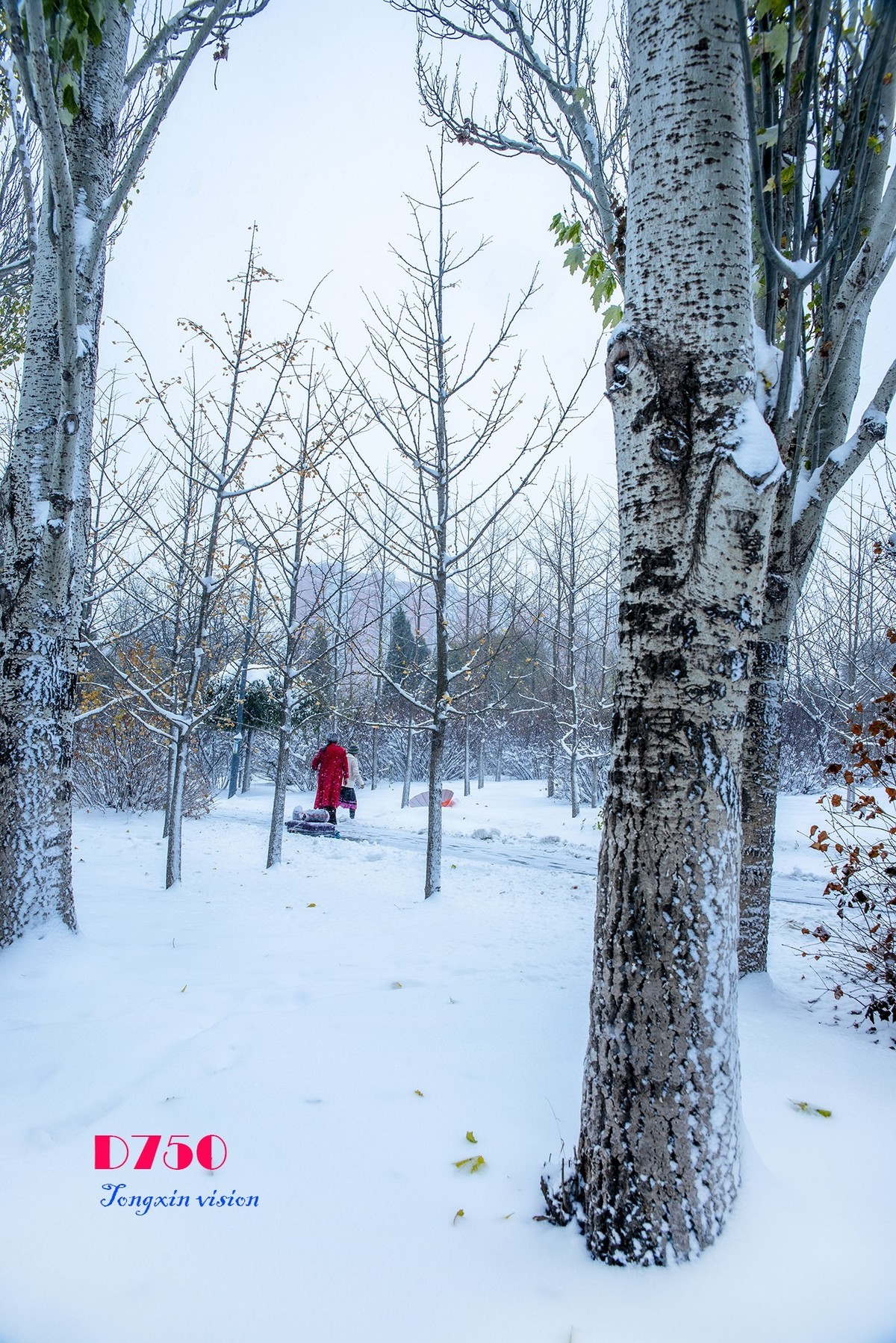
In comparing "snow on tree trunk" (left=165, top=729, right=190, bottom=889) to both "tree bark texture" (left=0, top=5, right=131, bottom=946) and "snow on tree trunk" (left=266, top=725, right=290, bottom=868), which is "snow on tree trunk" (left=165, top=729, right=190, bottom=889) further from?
"tree bark texture" (left=0, top=5, right=131, bottom=946)

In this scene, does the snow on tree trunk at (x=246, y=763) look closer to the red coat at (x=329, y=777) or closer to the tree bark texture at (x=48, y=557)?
the red coat at (x=329, y=777)

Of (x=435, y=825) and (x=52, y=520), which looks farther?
(x=435, y=825)

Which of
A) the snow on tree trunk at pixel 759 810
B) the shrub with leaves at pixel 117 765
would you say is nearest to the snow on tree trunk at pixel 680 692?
the snow on tree trunk at pixel 759 810

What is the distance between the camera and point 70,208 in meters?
2.59

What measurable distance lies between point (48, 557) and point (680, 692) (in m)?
3.51

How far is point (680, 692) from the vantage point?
61.4 inches

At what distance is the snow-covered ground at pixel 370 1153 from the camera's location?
4.52ft

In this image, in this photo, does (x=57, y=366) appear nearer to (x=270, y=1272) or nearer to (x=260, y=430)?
(x=260, y=430)

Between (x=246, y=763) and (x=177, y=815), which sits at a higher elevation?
(x=177, y=815)

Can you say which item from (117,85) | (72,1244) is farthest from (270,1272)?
(117,85)

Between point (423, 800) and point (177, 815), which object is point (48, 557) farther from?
point (423, 800)

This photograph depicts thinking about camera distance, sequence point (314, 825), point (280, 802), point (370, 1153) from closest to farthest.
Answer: point (370, 1153) → point (280, 802) → point (314, 825)

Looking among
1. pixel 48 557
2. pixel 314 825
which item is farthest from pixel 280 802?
pixel 48 557

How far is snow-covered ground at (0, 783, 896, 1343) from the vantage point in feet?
4.52
